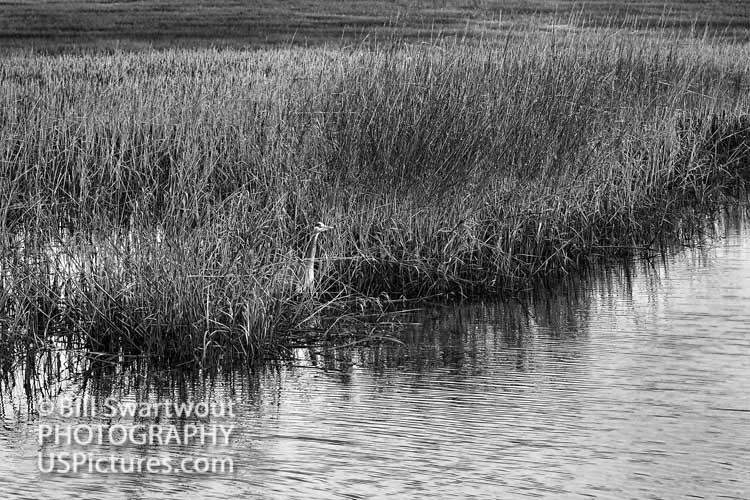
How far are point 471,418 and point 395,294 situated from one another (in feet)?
7.96

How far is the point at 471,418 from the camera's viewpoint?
188 inches

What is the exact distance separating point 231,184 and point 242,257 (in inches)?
110

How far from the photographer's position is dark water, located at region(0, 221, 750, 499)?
4.12 metres

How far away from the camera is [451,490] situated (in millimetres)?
4047

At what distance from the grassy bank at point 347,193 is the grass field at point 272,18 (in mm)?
23603

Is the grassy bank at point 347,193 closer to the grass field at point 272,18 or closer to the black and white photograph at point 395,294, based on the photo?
the black and white photograph at point 395,294

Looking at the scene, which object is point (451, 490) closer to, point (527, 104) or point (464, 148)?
point (464, 148)

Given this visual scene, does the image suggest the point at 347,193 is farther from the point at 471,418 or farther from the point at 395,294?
the point at 471,418

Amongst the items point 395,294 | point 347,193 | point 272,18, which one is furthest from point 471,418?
point 272,18

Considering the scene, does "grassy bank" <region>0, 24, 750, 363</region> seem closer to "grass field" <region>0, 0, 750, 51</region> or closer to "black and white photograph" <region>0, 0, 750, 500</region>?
"black and white photograph" <region>0, 0, 750, 500</region>

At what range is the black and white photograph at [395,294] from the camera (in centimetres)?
436

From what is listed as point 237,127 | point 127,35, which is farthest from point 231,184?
point 127,35

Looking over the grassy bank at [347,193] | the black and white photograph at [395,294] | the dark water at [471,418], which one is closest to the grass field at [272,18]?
the grassy bank at [347,193]

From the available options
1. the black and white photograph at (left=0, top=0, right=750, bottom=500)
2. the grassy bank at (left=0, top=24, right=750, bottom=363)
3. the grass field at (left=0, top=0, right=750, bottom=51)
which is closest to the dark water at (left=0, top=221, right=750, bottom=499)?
the black and white photograph at (left=0, top=0, right=750, bottom=500)
